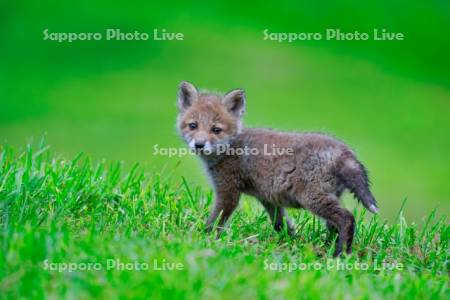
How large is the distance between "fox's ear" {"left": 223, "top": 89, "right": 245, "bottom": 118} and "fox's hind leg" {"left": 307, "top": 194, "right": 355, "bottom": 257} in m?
1.99

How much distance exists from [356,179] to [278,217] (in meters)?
1.18

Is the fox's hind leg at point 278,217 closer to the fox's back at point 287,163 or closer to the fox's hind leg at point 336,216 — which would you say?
the fox's back at point 287,163

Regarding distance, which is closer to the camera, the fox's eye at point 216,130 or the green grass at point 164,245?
the green grass at point 164,245

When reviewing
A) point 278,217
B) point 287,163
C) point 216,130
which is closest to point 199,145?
point 216,130

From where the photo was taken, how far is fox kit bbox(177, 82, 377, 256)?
8.05 metres

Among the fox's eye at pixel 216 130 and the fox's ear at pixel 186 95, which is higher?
the fox's ear at pixel 186 95

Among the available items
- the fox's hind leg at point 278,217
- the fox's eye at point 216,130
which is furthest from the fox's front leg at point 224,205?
the fox's eye at point 216,130

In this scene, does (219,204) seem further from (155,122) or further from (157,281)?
(155,122)

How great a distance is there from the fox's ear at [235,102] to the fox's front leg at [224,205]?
1.15 m

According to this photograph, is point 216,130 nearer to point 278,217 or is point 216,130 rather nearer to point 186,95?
point 186,95

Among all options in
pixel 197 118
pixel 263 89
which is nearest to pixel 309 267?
pixel 197 118

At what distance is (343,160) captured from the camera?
26.8 feet

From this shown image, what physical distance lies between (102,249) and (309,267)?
1850 mm

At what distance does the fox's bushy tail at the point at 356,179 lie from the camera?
26.0ft
